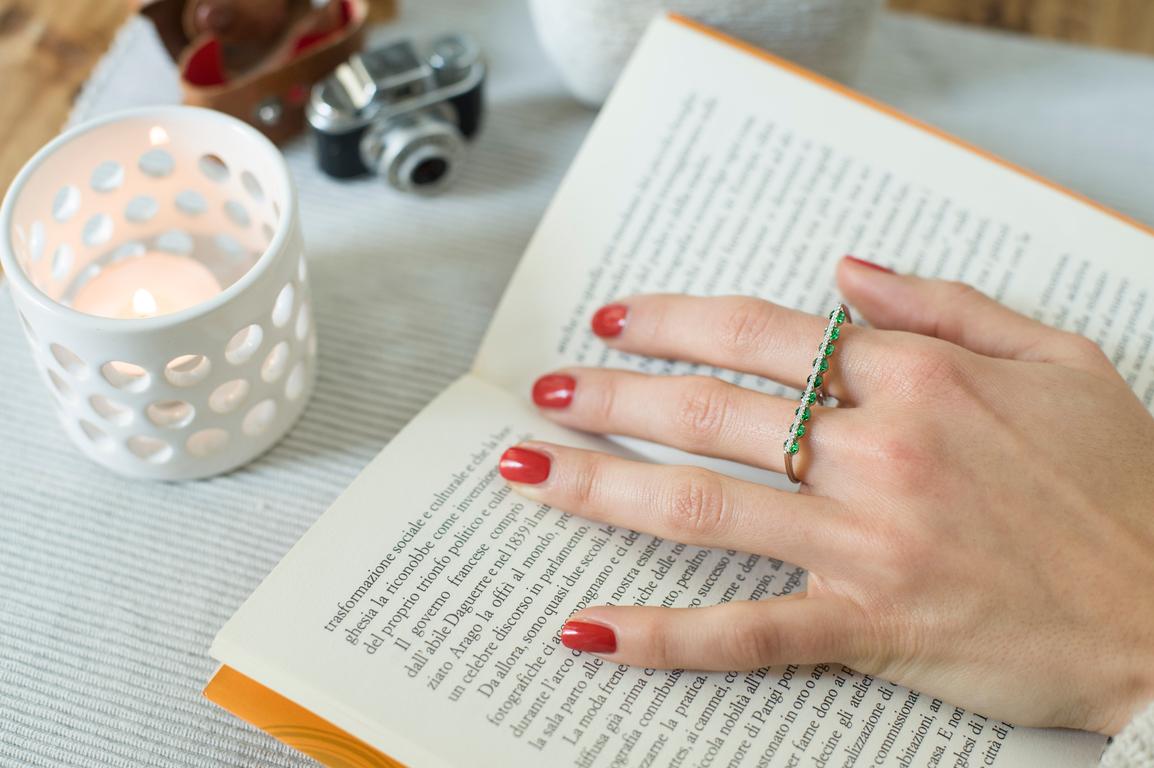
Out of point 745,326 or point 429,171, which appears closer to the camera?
point 745,326

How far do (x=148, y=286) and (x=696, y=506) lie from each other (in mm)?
312

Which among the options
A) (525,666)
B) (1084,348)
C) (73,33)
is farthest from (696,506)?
(73,33)

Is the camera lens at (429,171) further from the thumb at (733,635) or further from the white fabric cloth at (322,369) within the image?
the thumb at (733,635)

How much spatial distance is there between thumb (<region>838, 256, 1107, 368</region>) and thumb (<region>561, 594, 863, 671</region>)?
172 millimetres

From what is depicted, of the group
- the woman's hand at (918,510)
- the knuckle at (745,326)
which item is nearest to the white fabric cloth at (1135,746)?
the woman's hand at (918,510)

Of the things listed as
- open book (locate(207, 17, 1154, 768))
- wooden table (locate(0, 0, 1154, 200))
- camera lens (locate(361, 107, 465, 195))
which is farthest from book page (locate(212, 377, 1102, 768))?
wooden table (locate(0, 0, 1154, 200))

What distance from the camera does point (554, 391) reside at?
0.56 metres

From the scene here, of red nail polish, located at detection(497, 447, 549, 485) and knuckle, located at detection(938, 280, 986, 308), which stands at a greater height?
knuckle, located at detection(938, 280, 986, 308)

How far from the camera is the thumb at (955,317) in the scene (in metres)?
0.53

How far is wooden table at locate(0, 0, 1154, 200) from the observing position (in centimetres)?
71

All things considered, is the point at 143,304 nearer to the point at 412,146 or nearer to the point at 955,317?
the point at 412,146

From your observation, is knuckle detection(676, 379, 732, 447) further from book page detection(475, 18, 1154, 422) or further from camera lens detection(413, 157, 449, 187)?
camera lens detection(413, 157, 449, 187)

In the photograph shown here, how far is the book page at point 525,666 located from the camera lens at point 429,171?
9.9 inches

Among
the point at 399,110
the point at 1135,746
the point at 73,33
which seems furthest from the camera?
the point at 73,33
